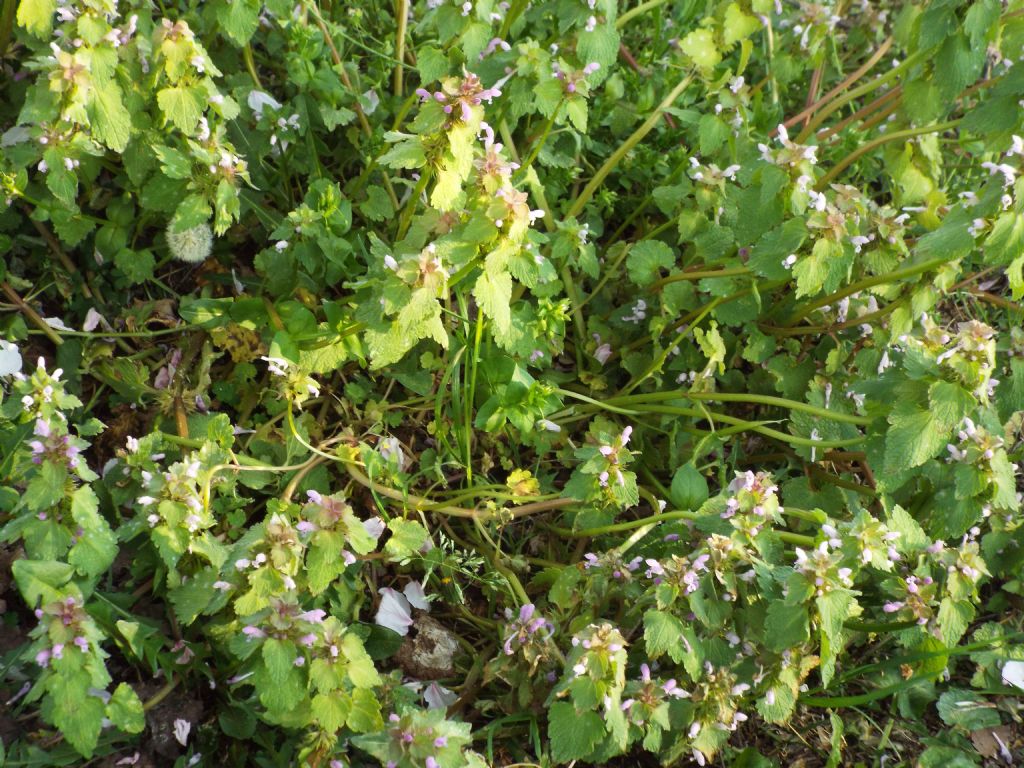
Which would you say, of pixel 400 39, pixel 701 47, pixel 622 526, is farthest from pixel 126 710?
pixel 701 47

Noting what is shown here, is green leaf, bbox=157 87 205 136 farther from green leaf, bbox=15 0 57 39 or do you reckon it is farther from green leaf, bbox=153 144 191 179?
green leaf, bbox=15 0 57 39

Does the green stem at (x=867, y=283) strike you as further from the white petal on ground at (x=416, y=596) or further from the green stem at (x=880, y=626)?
the white petal on ground at (x=416, y=596)

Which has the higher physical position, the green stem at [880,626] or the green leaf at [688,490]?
the green leaf at [688,490]

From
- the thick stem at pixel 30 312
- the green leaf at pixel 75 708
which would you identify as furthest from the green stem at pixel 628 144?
the green leaf at pixel 75 708

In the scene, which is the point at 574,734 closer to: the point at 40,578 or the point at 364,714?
the point at 364,714

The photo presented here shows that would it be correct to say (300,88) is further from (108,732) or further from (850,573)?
(850,573)

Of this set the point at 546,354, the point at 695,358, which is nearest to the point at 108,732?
the point at 546,354
